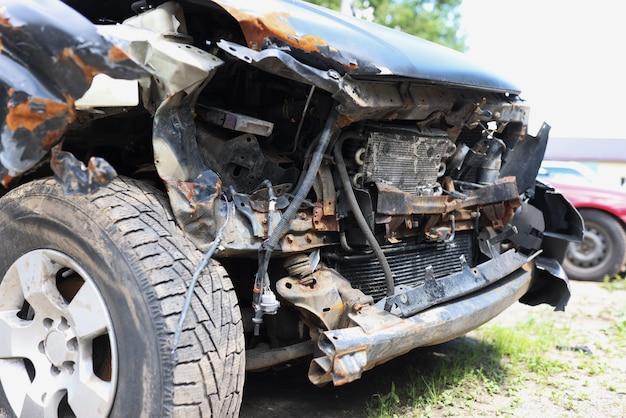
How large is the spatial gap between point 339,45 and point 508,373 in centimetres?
231

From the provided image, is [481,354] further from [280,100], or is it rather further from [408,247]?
[280,100]

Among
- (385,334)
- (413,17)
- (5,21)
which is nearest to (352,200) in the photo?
(385,334)

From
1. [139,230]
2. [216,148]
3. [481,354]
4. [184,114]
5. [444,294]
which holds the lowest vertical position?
[481,354]

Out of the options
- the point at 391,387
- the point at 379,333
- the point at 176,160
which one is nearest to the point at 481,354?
the point at 391,387

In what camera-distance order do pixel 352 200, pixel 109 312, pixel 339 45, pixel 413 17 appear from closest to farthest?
pixel 109 312, pixel 339 45, pixel 352 200, pixel 413 17

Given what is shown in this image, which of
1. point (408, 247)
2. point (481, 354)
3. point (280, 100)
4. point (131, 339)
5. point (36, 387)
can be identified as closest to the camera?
point (131, 339)

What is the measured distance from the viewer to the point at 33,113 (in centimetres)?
172

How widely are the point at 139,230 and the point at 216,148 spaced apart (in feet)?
1.79

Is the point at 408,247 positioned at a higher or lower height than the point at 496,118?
lower

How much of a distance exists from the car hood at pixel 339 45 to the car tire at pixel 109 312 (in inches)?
27.7

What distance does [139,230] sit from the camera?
6.14 ft

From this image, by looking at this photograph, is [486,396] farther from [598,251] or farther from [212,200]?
[598,251]

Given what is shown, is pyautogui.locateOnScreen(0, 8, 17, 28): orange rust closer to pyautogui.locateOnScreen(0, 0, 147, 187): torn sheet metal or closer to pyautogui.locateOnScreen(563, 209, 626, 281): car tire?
pyautogui.locateOnScreen(0, 0, 147, 187): torn sheet metal

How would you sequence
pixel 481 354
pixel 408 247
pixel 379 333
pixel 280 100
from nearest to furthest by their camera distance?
1. pixel 379 333
2. pixel 280 100
3. pixel 408 247
4. pixel 481 354
